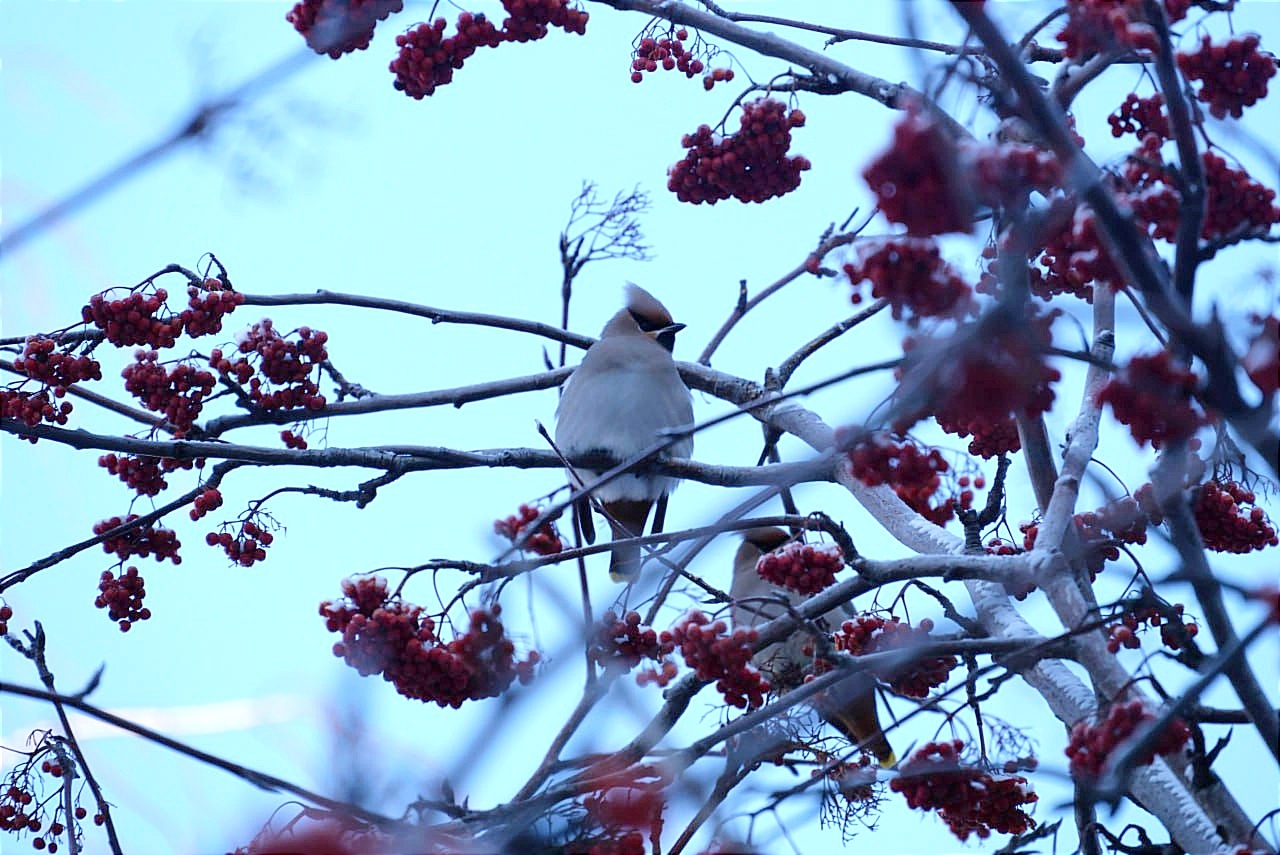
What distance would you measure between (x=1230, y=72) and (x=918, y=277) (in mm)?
687

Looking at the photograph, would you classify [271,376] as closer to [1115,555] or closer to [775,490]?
[775,490]

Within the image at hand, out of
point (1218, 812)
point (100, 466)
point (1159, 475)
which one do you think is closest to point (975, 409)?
point (1159, 475)

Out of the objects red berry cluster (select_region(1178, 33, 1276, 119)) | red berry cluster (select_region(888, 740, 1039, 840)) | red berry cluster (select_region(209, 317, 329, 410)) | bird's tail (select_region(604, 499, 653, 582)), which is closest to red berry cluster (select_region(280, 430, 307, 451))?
red berry cluster (select_region(209, 317, 329, 410))

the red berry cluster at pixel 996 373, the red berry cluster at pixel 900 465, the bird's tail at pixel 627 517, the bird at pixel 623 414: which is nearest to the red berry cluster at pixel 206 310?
the bird at pixel 623 414

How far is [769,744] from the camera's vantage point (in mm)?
2602

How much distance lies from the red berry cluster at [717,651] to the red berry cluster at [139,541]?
4.72 feet

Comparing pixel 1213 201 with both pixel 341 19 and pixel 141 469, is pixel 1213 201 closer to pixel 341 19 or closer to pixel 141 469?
pixel 341 19

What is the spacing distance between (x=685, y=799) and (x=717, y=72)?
1.97 metres

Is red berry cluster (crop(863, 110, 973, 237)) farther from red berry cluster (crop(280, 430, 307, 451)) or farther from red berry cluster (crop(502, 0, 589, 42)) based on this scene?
red berry cluster (crop(280, 430, 307, 451))

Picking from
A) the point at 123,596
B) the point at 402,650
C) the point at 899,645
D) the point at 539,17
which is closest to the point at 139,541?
the point at 123,596

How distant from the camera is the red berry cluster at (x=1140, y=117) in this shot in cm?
240

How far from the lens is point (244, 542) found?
348 cm

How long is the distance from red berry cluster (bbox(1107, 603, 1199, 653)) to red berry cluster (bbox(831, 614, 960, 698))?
1.19ft

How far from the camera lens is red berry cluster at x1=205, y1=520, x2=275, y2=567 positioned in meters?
3.47
